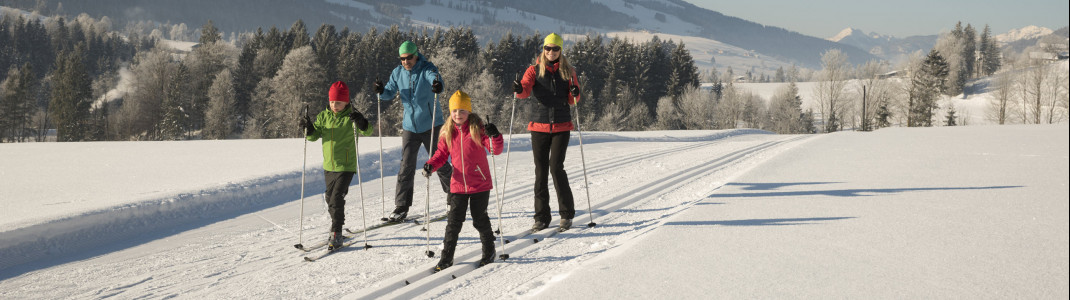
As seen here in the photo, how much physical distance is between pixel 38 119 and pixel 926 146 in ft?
268

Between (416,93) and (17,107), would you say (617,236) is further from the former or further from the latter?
(17,107)

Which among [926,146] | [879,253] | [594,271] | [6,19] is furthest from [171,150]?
[6,19]

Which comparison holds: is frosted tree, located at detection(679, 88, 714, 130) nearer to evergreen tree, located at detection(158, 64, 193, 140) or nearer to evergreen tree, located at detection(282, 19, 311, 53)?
evergreen tree, located at detection(282, 19, 311, 53)

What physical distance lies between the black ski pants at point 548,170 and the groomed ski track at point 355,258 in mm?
251

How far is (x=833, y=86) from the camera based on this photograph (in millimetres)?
76312

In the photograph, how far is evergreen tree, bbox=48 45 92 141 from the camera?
191 ft

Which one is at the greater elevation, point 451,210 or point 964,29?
point 964,29

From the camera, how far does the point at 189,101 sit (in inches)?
2317

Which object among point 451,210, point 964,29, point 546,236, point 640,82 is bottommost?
point 546,236

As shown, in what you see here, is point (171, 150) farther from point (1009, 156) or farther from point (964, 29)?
point (964, 29)

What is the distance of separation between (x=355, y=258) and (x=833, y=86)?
268 ft

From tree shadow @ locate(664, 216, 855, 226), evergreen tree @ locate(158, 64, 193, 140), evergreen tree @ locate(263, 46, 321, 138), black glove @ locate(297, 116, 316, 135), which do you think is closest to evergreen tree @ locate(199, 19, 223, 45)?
evergreen tree @ locate(158, 64, 193, 140)

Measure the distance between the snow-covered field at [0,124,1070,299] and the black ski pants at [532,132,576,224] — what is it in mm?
283

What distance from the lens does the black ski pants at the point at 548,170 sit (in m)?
6.21
